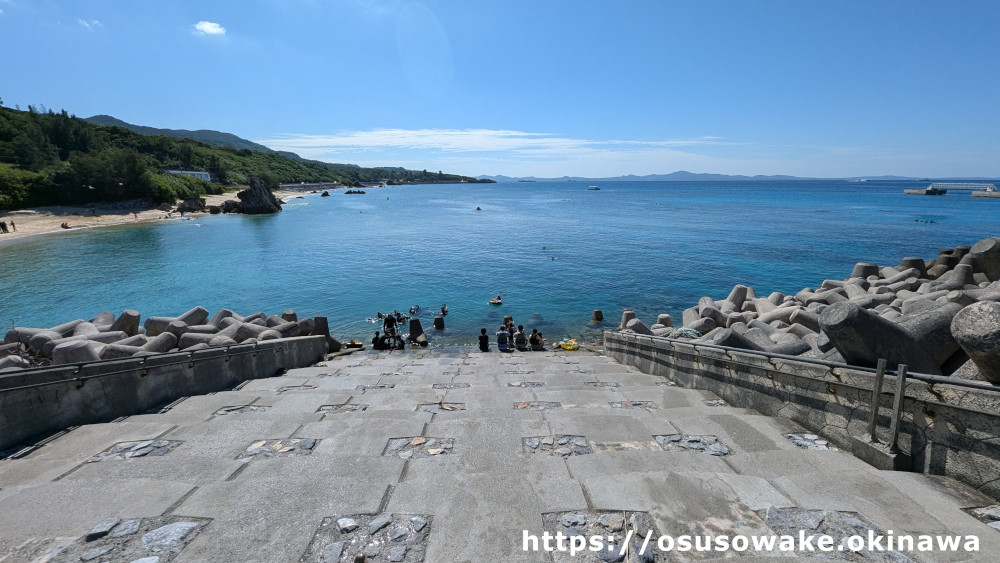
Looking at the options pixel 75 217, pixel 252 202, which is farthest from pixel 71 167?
pixel 252 202

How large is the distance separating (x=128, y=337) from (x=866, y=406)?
18498mm

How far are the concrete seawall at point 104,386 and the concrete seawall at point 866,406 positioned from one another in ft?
33.2

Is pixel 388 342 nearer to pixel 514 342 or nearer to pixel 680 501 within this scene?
pixel 514 342

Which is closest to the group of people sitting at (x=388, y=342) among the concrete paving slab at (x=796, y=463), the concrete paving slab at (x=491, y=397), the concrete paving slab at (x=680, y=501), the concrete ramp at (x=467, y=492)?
the concrete paving slab at (x=491, y=397)

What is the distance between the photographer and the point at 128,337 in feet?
45.0

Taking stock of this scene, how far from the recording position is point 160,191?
8056cm

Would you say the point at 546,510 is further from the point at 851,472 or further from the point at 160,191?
the point at 160,191

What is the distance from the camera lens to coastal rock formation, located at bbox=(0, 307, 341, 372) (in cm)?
956

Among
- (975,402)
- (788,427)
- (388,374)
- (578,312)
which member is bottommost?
(578,312)

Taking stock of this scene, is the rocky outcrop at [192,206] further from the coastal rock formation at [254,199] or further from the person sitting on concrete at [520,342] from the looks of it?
the person sitting on concrete at [520,342]

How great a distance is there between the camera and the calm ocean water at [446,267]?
1054 inches

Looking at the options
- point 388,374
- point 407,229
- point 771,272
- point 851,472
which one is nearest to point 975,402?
point 851,472

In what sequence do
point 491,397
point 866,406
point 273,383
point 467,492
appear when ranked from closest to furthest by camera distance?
point 467,492 < point 866,406 < point 491,397 < point 273,383

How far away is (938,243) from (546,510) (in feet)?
206
